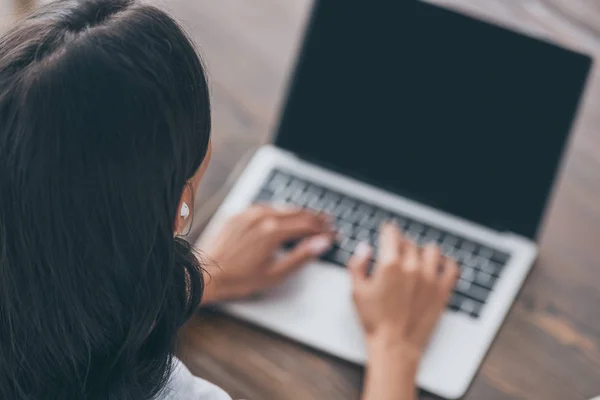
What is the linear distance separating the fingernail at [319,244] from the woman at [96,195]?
287 millimetres

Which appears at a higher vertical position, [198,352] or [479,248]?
[479,248]

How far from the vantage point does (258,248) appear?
97cm

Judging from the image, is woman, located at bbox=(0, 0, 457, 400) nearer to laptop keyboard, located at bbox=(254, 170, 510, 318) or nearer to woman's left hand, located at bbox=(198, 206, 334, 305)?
woman's left hand, located at bbox=(198, 206, 334, 305)

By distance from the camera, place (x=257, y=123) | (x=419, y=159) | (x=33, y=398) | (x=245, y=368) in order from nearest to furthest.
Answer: (x=33, y=398)
(x=245, y=368)
(x=419, y=159)
(x=257, y=123)

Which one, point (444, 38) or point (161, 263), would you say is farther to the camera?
point (444, 38)

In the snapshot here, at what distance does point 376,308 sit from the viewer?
3.01ft

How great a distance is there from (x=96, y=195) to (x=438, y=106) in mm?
560

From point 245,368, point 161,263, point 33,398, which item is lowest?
point 245,368

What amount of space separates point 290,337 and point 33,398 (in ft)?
1.15

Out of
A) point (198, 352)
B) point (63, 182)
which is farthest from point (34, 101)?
point (198, 352)

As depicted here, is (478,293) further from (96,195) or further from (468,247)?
(96,195)

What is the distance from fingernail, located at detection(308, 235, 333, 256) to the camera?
97 centimetres

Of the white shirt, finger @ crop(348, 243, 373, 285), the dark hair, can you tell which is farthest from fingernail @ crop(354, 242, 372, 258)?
the dark hair

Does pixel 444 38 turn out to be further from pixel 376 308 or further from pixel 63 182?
pixel 63 182
